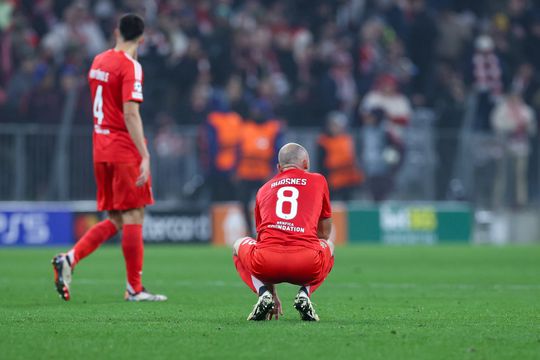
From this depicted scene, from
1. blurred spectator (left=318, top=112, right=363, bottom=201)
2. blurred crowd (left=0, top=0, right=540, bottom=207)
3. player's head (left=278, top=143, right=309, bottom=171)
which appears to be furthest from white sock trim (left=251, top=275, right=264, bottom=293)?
blurred spectator (left=318, top=112, right=363, bottom=201)

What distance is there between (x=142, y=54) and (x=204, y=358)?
16.4 m

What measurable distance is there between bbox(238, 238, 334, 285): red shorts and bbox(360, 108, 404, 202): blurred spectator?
51.4 ft

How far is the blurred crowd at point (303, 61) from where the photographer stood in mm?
21609

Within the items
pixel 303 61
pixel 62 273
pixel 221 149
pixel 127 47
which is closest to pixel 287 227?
pixel 62 273

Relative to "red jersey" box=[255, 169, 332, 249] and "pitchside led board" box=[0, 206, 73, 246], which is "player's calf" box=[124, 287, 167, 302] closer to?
"red jersey" box=[255, 169, 332, 249]

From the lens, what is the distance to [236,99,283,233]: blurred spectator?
21672 millimetres

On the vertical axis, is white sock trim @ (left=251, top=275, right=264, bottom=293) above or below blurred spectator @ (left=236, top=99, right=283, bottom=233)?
below

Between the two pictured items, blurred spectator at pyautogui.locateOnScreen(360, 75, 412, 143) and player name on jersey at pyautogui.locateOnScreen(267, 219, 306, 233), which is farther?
blurred spectator at pyautogui.locateOnScreen(360, 75, 412, 143)

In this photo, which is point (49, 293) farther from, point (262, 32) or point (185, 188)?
point (262, 32)

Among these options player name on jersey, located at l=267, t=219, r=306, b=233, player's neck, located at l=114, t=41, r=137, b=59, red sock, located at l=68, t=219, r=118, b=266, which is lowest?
red sock, located at l=68, t=219, r=118, b=266

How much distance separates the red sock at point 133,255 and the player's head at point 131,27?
1.58 metres

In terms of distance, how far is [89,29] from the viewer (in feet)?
72.9

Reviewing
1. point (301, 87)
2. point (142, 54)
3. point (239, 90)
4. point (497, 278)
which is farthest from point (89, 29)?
point (497, 278)

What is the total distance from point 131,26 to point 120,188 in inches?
53.5
